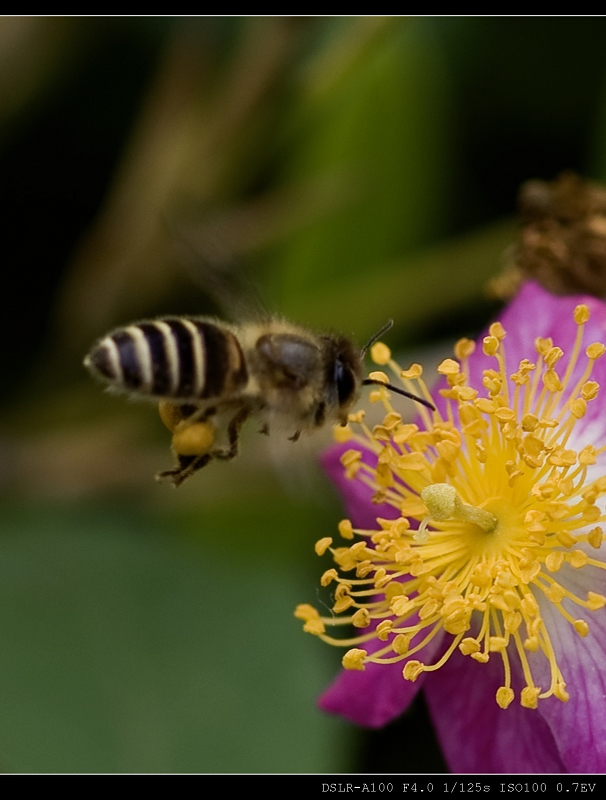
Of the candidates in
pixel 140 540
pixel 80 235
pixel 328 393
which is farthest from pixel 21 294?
pixel 328 393

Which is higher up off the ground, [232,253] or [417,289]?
[232,253]

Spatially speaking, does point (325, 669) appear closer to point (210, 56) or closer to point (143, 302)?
point (143, 302)

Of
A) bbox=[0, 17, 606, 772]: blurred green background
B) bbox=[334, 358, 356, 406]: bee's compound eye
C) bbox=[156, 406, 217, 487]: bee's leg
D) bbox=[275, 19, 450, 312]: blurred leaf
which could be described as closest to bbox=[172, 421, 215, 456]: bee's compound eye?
bbox=[156, 406, 217, 487]: bee's leg

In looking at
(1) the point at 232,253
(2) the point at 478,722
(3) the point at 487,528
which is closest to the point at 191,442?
(3) the point at 487,528

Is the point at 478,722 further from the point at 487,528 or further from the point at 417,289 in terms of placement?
the point at 417,289

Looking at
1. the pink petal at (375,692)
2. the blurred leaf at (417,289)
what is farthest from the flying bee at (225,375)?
the blurred leaf at (417,289)

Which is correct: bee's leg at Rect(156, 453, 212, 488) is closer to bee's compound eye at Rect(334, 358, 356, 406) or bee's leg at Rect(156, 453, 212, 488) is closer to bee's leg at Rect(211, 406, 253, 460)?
bee's leg at Rect(211, 406, 253, 460)
